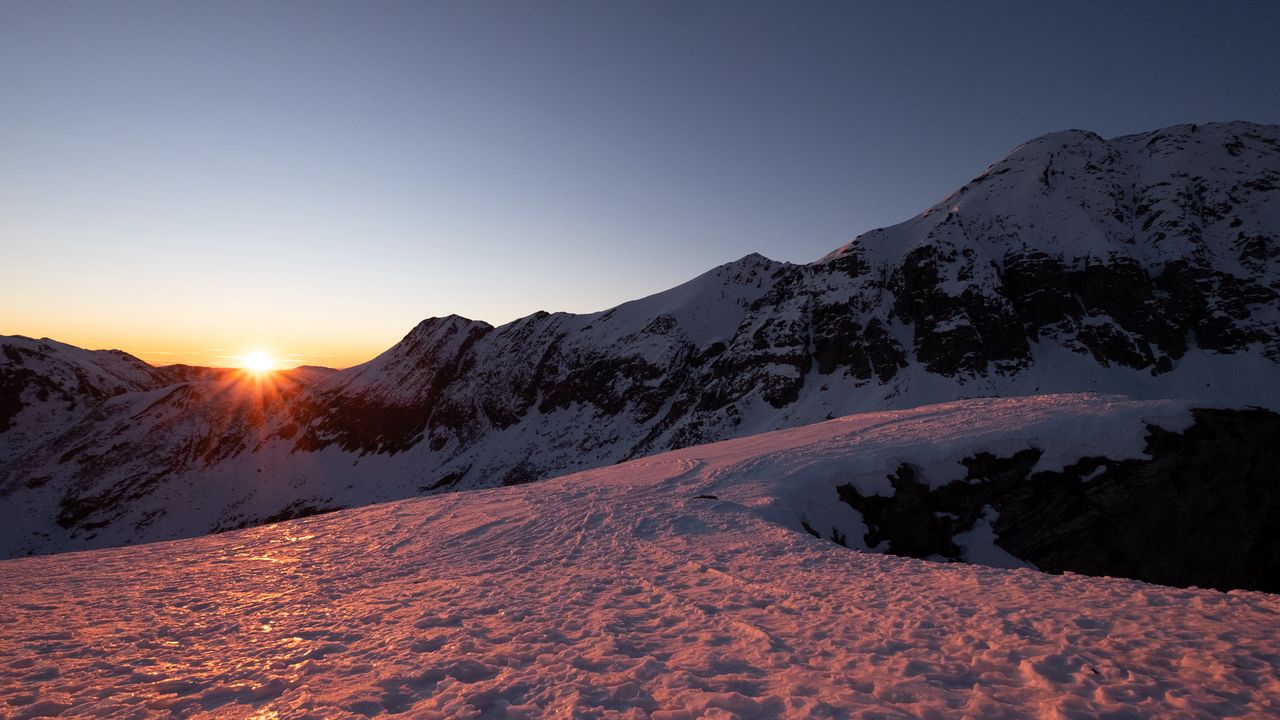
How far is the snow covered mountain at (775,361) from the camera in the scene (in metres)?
66.1

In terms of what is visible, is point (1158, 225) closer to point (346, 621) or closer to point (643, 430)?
point (643, 430)

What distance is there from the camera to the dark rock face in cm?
1630

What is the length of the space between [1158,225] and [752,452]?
→ 3735 inches

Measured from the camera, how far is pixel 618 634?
705 cm

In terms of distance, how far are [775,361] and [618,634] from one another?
69.7 metres

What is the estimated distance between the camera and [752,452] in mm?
22625

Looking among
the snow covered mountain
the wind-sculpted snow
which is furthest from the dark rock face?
the snow covered mountain

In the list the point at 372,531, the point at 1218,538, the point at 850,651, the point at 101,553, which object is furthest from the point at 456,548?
the point at 1218,538

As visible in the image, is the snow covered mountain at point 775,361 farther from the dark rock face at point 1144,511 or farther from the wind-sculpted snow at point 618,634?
the wind-sculpted snow at point 618,634

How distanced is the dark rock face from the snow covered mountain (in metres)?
45.5

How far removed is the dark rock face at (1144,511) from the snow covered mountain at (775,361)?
45533 millimetres

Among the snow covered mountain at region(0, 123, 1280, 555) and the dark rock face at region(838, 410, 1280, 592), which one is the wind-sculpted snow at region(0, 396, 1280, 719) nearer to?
the dark rock face at region(838, 410, 1280, 592)

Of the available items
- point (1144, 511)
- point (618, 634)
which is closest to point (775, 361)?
point (1144, 511)

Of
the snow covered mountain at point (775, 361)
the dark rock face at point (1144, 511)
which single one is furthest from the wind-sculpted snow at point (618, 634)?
the snow covered mountain at point (775, 361)
